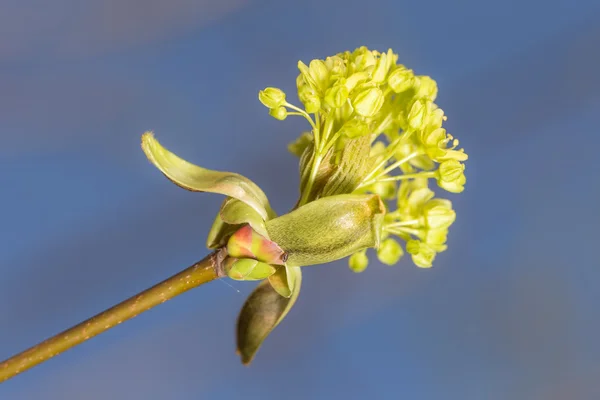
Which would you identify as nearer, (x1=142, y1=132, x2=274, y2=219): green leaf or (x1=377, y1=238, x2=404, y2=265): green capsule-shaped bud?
(x1=142, y1=132, x2=274, y2=219): green leaf

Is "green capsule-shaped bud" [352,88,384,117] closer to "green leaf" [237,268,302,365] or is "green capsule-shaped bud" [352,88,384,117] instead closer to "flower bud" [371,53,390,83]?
"flower bud" [371,53,390,83]

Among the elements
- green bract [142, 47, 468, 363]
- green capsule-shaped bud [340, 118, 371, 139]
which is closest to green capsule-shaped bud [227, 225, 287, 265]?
green bract [142, 47, 468, 363]

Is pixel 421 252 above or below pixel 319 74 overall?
below

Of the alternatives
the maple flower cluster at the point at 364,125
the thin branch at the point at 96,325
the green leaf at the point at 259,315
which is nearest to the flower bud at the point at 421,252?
the maple flower cluster at the point at 364,125

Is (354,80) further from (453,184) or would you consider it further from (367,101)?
(453,184)

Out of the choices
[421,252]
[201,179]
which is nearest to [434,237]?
[421,252]

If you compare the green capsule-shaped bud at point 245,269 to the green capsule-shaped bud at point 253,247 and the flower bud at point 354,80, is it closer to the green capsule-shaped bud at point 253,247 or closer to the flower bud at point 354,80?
the green capsule-shaped bud at point 253,247
